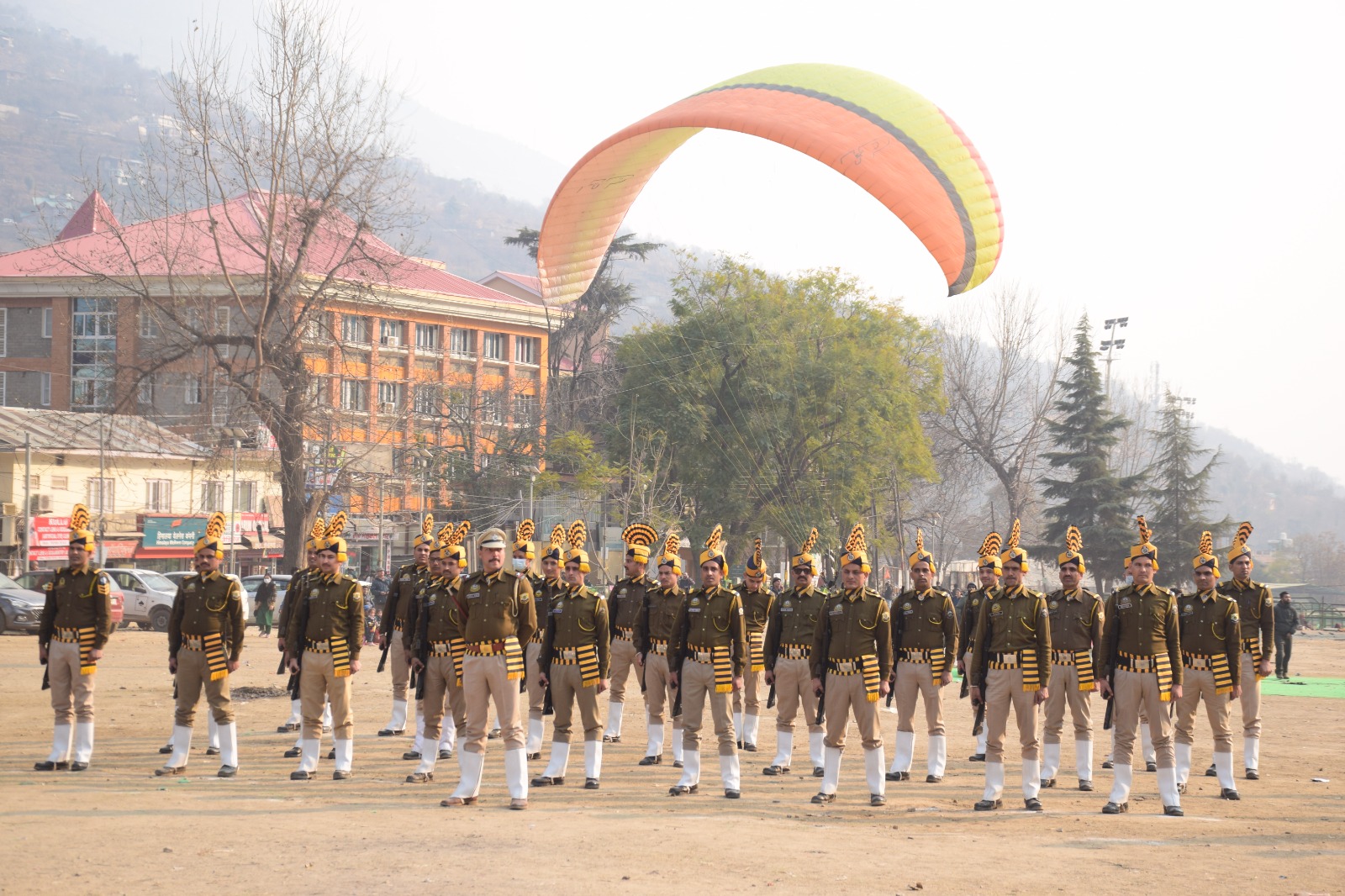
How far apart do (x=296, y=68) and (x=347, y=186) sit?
121 inches

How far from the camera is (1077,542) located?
11977mm

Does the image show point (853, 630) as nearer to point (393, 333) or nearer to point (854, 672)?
point (854, 672)

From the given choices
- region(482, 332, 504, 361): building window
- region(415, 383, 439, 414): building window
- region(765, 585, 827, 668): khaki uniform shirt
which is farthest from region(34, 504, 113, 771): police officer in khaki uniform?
region(482, 332, 504, 361): building window

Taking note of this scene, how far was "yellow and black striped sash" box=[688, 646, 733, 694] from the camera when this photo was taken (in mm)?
11055

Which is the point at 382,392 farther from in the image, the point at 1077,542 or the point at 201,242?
the point at 1077,542

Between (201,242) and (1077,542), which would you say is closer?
(1077,542)

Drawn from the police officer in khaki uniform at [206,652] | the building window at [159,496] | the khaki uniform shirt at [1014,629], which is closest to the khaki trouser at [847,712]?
the khaki uniform shirt at [1014,629]

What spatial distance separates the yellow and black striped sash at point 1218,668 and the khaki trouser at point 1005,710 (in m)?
1.92

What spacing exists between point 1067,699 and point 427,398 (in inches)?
1906

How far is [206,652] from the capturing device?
37.5ft

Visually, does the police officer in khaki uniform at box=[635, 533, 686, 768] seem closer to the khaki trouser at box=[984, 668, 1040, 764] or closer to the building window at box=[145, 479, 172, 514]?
the khaki trouser at box=[984, 668, 1040, 764]

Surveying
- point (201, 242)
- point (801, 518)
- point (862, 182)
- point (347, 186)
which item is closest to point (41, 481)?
point (201, 242)

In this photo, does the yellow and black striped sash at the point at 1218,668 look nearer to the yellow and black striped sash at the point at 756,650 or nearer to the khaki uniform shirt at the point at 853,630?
the khaki uniform shirt at the point at 853,630

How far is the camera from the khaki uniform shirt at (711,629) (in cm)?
1120
